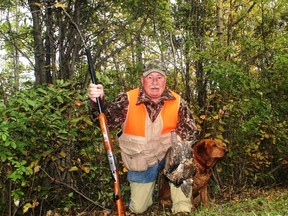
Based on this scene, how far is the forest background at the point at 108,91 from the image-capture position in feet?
15.5

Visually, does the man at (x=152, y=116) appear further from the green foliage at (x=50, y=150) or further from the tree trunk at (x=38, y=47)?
the tree trunk at (x=38, y=47)

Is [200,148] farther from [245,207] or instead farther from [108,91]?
[108,91]

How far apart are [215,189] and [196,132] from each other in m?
2.66

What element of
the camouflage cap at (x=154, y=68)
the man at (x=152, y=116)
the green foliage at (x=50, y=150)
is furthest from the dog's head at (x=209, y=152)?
the camouflage cap at (x=154, y=68)

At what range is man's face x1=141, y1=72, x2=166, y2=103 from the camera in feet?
14.6

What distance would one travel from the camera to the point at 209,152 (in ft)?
17.9

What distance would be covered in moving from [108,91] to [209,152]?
177 cm

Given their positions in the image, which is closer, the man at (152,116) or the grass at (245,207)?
the grass at (245,207)

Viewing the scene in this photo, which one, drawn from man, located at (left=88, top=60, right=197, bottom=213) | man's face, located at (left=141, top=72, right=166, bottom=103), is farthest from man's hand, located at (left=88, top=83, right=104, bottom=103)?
man's face, located at (left=141, top=72, right=166, bottom=103)

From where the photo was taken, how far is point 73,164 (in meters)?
5.41

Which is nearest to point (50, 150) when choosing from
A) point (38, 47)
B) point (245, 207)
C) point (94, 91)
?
point (94, 91)

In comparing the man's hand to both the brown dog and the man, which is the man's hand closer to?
the man

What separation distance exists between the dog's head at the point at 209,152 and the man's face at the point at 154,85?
140cm

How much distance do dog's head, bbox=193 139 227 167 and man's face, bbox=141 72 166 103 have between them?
1.40 metres
